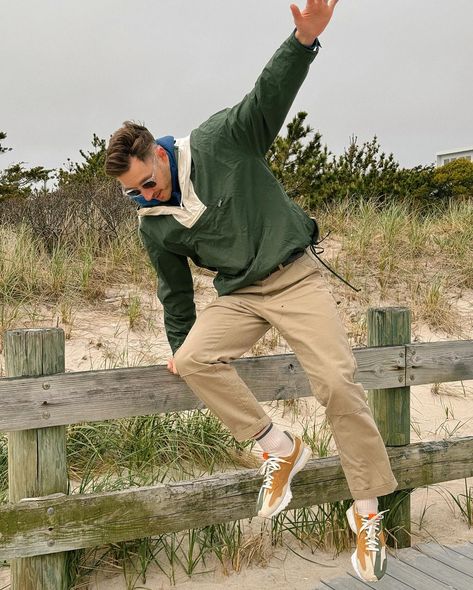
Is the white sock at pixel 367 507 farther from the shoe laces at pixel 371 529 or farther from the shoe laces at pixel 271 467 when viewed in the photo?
the shoe laces at pixel 271 467

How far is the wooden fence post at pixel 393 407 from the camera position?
12.3 feet

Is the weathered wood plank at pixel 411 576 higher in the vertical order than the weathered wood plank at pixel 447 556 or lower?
lower

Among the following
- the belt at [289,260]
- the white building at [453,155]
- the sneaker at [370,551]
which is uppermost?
the white building at [453,155]

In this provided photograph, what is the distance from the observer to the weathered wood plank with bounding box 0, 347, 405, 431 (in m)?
2.95

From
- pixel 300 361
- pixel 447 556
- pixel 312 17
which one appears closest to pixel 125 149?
pixel 312 17

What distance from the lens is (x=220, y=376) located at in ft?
9.95

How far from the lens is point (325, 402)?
2.95m

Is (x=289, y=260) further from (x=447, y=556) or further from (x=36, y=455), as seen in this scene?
(x=447, y=556)

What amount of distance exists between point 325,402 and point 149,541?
141 centimetres

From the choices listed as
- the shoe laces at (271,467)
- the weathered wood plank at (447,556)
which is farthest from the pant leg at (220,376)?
the weathered wood plank at (447,556)

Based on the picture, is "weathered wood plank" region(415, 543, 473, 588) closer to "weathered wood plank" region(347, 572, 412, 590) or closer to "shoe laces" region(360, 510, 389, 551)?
"weathered wood plank" region(347, 572, 412, 590)

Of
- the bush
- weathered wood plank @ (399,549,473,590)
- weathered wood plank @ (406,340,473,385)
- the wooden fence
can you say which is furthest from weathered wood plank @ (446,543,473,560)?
the bush

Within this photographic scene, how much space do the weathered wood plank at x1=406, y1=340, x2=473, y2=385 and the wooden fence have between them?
15mm

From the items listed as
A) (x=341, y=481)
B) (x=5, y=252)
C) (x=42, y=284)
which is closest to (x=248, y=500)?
(x=341, y=481)
